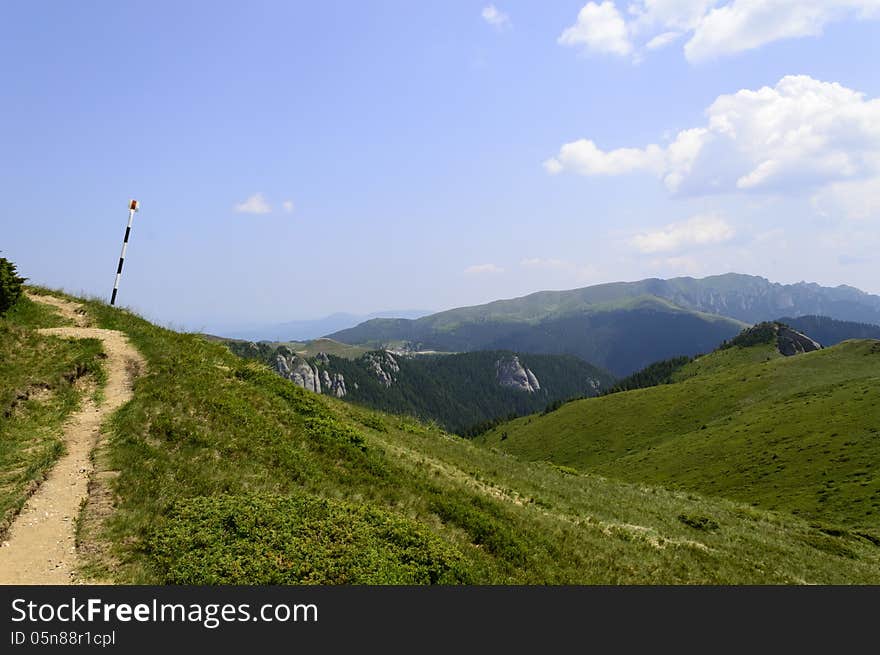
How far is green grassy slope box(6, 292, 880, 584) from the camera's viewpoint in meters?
11.1

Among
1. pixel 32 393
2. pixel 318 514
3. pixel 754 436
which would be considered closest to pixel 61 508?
pixel 318 514

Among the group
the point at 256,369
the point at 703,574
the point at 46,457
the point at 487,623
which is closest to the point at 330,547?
the point at 487,623

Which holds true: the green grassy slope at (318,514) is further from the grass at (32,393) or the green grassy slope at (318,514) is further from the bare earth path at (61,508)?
the grass at (32,393)

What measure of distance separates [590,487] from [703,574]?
16.2 metres

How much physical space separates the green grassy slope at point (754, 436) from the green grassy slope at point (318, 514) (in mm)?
38874

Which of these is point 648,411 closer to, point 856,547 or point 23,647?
point 856,547

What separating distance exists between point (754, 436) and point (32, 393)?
10513 centimetres

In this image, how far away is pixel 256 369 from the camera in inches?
939

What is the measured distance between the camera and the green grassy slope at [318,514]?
11078mm

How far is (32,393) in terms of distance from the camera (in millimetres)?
17328

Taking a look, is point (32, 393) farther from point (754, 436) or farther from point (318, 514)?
point (754, 436)

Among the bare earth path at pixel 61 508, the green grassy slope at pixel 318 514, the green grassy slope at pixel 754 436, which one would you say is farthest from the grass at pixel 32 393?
the green grassy slope at pixel 754 436

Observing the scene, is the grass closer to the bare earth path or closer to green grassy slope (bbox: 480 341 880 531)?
the bare earth path

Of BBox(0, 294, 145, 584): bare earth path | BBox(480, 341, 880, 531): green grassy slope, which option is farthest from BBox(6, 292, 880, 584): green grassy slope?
BBox(480, 341, 880, 531): green grassy slope
